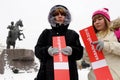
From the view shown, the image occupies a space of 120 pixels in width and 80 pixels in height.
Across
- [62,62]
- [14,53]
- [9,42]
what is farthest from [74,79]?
[9,42]

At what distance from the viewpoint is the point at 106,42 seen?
2.90 m

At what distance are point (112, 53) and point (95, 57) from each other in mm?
148

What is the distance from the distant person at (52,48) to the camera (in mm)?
2973

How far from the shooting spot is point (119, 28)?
333 centimetres

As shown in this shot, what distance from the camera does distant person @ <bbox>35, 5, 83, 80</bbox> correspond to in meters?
2.97

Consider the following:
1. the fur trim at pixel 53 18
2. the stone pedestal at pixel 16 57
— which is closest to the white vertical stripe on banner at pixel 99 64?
the fur trim at pixel 53 18

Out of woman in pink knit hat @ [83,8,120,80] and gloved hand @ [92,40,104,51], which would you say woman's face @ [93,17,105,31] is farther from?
gloved hand @ [92,40,104,51]

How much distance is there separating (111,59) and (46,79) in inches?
22.3

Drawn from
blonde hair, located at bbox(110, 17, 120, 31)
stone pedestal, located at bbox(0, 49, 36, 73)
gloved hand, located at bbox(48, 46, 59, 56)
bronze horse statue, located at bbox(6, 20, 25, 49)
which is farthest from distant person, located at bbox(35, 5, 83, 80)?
bronze horse statue, located at bbox(6, 20, 25, 49)

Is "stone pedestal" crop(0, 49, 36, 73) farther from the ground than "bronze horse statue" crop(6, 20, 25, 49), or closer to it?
closer to it

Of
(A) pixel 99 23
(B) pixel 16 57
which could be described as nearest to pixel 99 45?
(A) pixel 99 23

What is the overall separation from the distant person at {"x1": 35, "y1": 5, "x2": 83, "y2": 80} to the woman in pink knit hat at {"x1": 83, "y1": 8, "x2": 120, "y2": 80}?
131mm

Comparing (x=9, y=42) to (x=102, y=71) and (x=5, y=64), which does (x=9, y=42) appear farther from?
(x=102, y=71)

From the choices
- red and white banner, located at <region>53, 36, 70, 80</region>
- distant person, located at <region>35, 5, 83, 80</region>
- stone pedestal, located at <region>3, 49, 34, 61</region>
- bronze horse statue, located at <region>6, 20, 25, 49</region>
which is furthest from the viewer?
bronze horse statue, located at <region>6, 20, 25, 49</region>
